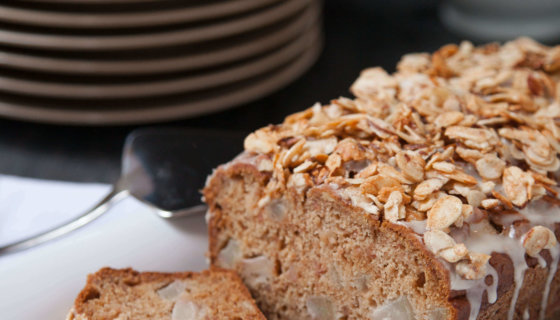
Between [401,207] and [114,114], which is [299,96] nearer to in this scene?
[114,114]

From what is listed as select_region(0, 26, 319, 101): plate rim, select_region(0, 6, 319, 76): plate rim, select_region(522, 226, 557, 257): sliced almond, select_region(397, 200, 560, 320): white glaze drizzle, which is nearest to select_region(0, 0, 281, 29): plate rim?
select_region(0, 6, 319, 76): plate rim

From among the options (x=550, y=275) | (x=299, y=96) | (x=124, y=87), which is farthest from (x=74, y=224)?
(x=550, y=275)

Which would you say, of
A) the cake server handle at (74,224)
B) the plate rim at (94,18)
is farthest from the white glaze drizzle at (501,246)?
the plate rim at (94,18)

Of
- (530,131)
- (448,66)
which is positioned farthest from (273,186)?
(448,66)

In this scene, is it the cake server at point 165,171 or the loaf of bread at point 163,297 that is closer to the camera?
the loaf of bread at point 163,297

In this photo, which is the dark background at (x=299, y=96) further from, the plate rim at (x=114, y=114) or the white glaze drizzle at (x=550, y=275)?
the white glaze drizzle at (x=550, y=275)

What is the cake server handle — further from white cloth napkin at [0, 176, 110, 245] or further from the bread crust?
the bread crust

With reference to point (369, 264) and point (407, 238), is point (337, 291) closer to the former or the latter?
point (369, 264)
